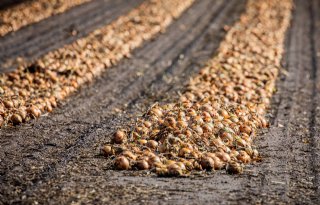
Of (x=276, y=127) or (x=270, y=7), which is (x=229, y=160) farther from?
(x=270, y=7)

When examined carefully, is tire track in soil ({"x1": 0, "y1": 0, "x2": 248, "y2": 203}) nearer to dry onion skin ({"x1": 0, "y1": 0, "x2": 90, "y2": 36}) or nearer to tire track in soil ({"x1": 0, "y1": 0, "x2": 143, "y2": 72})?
tire track in soil ({"x1": 0, "y1": 0, "x2": 143, "y2": 72})

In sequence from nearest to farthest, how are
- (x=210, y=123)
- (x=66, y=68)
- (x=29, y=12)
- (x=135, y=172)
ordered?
(x=135, y=172) → (x=210, y=123) → (x=66, y=68) → (x=29, y=12)

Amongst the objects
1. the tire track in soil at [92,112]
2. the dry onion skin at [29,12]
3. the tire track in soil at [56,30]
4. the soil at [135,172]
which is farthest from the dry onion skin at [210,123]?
the dry onion skin at [29,12]

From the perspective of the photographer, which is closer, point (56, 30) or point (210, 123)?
point (210, 123)

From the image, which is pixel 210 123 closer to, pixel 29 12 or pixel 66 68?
pixel 66 68

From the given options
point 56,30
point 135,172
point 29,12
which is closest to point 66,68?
point 56,30

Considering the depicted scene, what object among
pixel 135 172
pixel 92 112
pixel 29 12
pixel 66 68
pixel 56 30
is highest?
pixel 29 12
